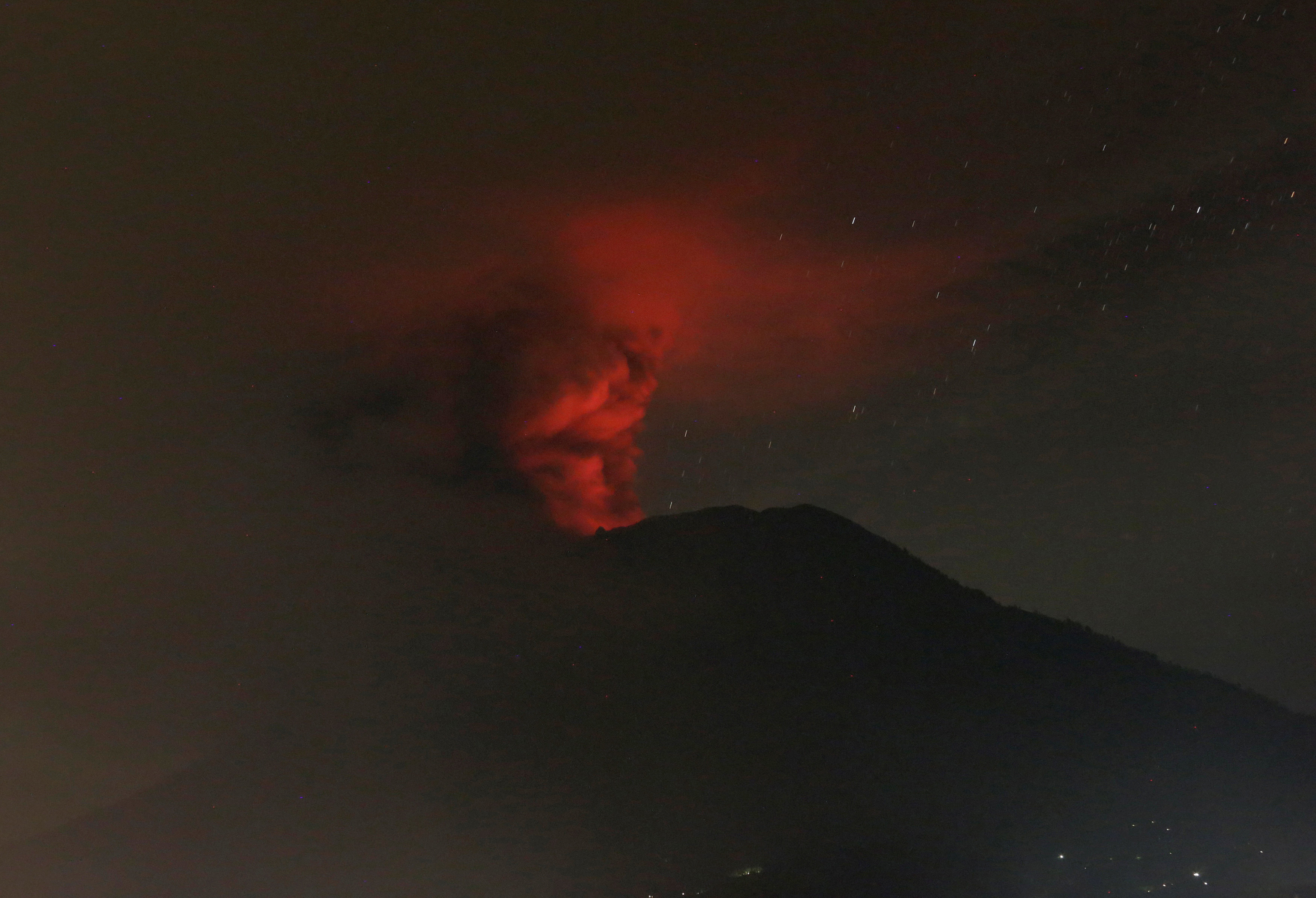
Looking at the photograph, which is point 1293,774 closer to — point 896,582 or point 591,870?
point 896,582

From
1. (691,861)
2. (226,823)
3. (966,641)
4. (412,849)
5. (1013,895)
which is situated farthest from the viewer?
(966,641)

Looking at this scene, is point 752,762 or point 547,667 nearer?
point 752,762

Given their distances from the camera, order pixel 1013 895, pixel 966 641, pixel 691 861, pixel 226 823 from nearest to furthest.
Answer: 1. pixel 1013 895
2. pixel 691 861
3. pixel 226 823
4. pixel 966 641

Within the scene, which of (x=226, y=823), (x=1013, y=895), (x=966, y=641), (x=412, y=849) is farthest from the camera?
(x=966, y=641)

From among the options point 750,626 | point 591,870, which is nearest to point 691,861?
point 591,870

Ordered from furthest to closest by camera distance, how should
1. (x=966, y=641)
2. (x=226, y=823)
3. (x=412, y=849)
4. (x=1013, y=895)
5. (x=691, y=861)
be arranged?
(x=966, y=641), (x=226, y=823), (x=412, y=849), (x=691, y=861), (x=1013, y=895)

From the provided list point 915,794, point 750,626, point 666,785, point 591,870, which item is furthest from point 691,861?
point 750,626

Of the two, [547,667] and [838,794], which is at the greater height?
[547,667]

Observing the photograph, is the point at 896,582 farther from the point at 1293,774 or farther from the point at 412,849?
the point at 412,849

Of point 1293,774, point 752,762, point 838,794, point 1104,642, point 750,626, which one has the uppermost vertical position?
point 750,626
